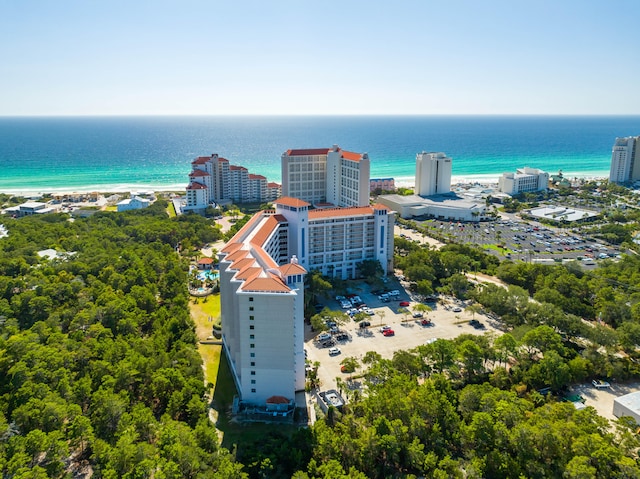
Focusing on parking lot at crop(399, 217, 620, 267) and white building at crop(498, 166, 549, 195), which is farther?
white building at crop(498, 166, 549, 195)

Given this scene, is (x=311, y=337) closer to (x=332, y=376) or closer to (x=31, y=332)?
(x=332, y=376)

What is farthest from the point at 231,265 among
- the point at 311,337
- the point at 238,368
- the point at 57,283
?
the point at 57,283

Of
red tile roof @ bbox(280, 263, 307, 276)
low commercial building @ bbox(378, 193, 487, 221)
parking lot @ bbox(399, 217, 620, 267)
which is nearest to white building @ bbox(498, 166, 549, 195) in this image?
low commercial building @ bbox(378, 193, 487, 221)

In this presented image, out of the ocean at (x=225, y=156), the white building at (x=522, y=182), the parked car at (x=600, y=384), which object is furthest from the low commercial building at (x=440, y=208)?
the parked car at (x=600, y=384)

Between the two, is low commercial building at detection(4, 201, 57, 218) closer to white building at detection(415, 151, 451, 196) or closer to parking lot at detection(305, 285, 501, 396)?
parking lot at detection(305, 285, 501, 396)

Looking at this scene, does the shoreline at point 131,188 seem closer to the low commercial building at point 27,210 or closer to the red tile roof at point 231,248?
the low commercial building at point 27,210
